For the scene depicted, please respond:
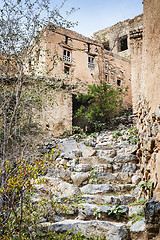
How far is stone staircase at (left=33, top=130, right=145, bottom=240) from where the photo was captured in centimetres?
332

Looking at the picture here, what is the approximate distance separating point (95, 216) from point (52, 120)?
21.4ft

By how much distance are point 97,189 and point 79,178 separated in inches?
28.8

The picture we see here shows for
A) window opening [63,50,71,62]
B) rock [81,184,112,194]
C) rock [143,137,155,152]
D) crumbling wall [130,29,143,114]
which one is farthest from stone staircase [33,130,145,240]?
window opening [63,50,71,62]

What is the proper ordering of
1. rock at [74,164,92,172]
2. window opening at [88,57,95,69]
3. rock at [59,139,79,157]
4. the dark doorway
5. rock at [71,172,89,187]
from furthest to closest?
window opening at [88,57,95,69] < the dark doorway < rock at [59,139,79,157] < rock at [74,164,92,172] < rock at [71,172,89,187]

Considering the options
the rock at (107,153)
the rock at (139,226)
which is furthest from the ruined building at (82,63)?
the rock at (139,226)

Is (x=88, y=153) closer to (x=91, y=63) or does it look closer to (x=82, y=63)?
(x=82, y=63)

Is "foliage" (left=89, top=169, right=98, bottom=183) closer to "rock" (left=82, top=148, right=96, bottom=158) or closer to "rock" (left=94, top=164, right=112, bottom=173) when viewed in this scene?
"rock" (left=94, top=164, right=112, bottom=173)

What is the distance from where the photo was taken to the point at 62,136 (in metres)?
9.95

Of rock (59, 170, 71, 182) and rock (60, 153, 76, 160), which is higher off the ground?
rock (60, 153, 76, 160)

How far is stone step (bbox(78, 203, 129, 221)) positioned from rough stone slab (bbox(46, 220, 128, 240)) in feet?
0.76

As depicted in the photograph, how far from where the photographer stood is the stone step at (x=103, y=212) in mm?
3564

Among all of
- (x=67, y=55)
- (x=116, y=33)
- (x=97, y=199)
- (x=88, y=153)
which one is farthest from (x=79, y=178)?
(x=116, y=33)

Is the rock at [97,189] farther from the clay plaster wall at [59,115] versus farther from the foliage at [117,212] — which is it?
the clay plaster wall at [59,115]

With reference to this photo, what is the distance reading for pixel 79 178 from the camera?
514 centimetres
